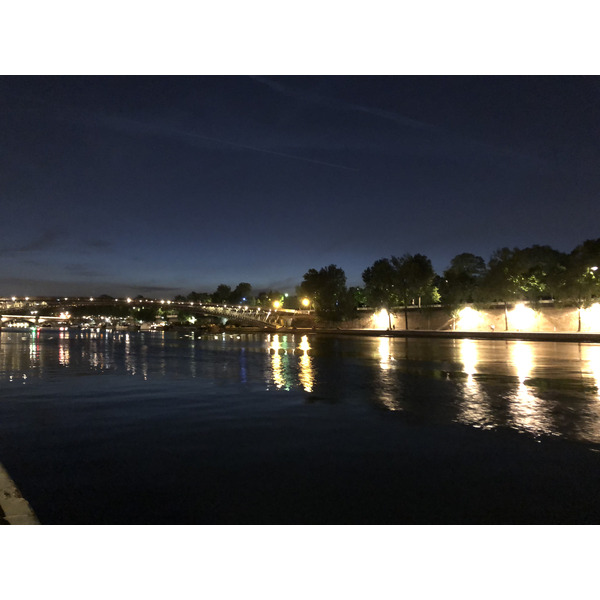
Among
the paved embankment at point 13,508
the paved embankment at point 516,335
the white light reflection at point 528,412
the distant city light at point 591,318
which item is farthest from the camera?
the distant city light at point 591,318

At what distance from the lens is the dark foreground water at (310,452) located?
5219 millimetres

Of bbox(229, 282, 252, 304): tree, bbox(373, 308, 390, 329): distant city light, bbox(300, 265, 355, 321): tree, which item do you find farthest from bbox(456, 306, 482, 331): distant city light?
bbox(229, 282, 252, 304): tree

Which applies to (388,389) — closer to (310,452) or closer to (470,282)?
(310,452)

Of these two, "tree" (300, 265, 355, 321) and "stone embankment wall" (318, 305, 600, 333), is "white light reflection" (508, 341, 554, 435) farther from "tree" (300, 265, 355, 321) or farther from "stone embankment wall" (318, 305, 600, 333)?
"tree" (300, 265, 355, 321)

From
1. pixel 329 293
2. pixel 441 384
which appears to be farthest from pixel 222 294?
pixel 441 384

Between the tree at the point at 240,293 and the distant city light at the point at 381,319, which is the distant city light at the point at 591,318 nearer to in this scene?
the distant city light at the point at 381,319

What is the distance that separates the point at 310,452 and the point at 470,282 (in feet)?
224

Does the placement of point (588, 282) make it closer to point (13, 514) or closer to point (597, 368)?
point (597, 368)

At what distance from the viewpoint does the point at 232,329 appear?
111m

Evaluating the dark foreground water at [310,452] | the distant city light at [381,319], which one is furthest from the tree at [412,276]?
the dark foreground water at [310,452]

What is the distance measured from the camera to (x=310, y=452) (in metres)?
7.49

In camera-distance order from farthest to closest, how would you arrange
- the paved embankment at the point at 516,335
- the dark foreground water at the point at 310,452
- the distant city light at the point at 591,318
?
the distant city light at the point at 591,318 < the paved embankment at the point at 516,335 < the dark foreground water at the point at 310,452

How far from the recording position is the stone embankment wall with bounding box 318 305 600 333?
52481 mm

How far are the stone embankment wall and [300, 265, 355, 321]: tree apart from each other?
6220mm
